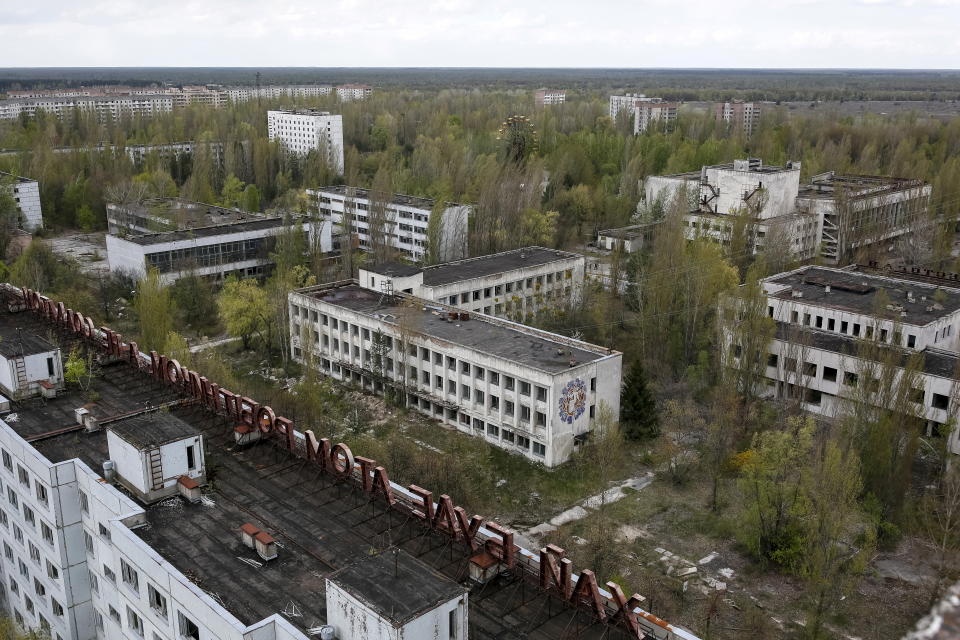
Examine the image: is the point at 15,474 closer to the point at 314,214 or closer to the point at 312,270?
the point at 312,270

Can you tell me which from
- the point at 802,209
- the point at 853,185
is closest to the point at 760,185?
the point at 802,209

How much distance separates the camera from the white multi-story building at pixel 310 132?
9210 cm

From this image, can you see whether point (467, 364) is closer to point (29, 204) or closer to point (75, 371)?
point (75, 371)

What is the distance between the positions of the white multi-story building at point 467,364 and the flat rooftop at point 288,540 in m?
13.2

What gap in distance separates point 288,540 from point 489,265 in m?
32.4

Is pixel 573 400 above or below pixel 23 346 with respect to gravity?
below

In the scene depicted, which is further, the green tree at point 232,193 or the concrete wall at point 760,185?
the green tree at point 232,193

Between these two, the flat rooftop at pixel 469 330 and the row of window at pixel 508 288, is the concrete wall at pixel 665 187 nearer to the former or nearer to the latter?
the row of window at pixel 508 288

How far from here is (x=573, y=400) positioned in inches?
1252

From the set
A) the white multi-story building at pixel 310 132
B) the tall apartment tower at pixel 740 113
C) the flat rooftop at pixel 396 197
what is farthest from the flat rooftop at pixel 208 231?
the tall apartment tower at pixel 740 113

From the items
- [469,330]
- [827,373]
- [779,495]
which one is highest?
[469,330]

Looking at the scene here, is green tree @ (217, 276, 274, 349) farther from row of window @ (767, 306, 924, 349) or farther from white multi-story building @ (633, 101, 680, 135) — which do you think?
white multi-story building @ (633, 101, 680, 135)

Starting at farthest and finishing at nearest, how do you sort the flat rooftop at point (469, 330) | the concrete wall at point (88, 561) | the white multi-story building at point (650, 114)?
the white multi-story building at point (650, 114)
the flat rooftop at point (469, 330)
the concrete wall at point (88, 561)

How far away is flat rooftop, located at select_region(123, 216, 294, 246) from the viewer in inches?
2105
